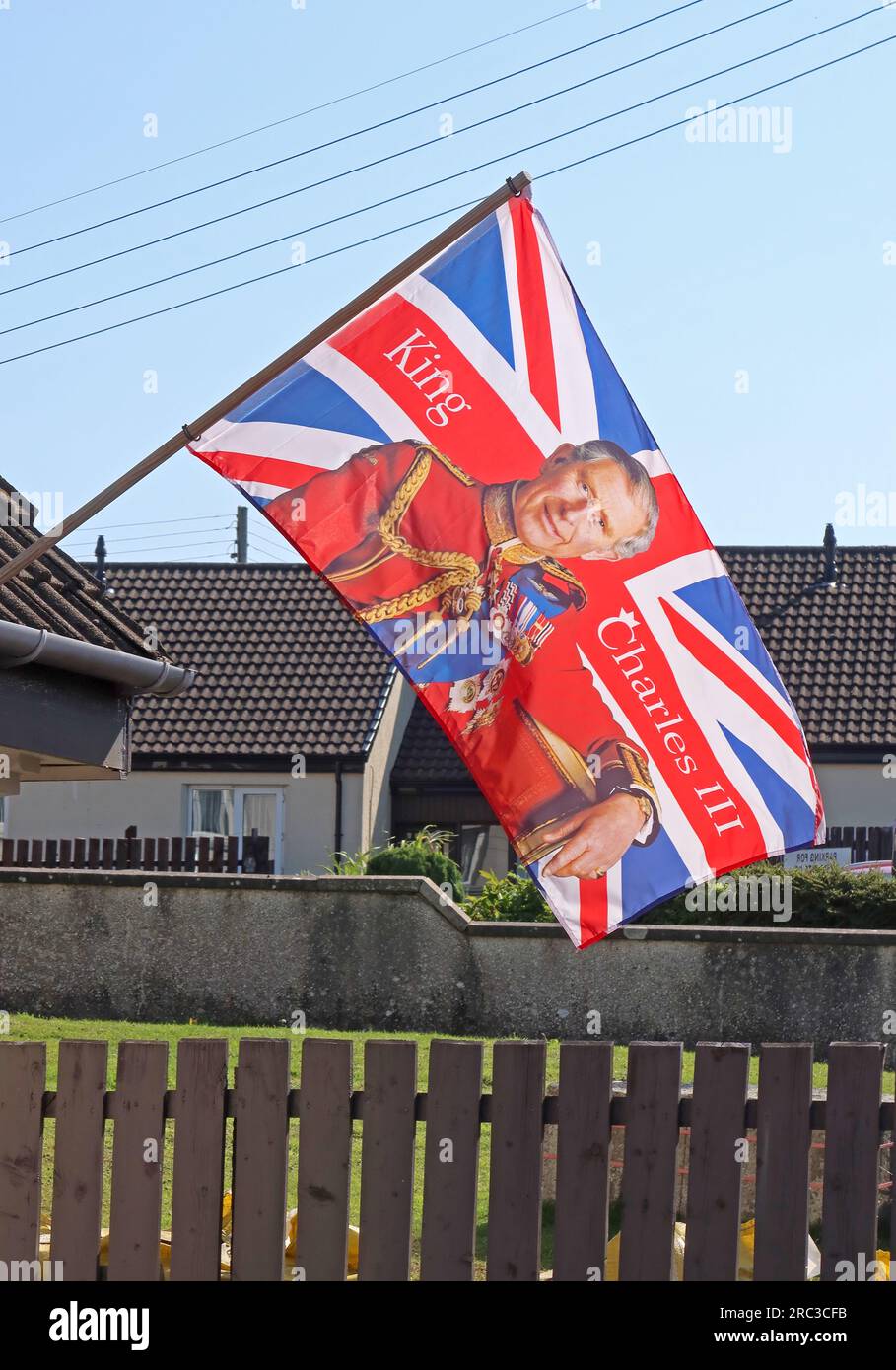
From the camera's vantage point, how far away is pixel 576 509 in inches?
207

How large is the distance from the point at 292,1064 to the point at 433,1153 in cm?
538

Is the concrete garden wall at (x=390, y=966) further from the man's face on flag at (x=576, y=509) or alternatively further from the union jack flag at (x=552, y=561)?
the man's face on flag at (x=576, y=509)

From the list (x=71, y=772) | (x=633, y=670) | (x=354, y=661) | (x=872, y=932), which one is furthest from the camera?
(x=354, y=661)

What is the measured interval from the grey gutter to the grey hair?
6.62 ft

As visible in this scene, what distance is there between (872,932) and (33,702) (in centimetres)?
804

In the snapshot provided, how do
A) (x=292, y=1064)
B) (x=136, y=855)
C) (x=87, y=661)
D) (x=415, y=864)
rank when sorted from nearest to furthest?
1. (x=87, y=661)
2. (x=292, y=1064)
3. (x=136, y=855)
4. (x=415, y=864)

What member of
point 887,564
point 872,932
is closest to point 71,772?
point 872,932

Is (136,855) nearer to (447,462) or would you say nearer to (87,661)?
(87,661)

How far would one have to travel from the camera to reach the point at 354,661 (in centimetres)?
2653

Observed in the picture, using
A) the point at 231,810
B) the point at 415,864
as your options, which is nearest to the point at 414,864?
the point at 415,864

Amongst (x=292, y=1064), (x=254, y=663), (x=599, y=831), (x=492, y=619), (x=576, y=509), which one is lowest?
(x=292, y=1064)

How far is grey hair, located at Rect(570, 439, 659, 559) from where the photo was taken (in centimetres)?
529

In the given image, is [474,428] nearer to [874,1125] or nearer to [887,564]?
[874,1125]

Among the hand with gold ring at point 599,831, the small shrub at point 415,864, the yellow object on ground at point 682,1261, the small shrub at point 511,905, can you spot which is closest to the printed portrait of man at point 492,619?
the hand with gold ring at point 599,831
